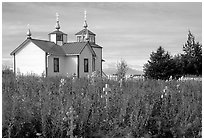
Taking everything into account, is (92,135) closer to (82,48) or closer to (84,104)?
(84,104)

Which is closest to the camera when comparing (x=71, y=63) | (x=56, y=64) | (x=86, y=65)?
(x=56, y=64)

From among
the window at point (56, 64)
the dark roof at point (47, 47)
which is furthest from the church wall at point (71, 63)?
the window at point (56, 64)

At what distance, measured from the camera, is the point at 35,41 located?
23438 millimetres

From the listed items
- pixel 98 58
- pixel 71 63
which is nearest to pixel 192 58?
pixel 98 58

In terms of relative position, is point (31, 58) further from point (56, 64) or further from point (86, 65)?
point (86, 65)

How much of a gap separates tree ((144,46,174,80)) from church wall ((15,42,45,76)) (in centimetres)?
765

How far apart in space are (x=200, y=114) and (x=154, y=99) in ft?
2.86

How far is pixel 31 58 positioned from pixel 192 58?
45.7 ft

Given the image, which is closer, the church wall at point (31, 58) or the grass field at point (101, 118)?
the grass field at point (101, 118)

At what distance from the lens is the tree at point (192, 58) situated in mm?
22816

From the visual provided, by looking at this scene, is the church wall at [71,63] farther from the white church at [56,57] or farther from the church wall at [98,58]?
the church wall at [98,58]

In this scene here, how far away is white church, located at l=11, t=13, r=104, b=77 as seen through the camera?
73.5ft

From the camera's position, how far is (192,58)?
27031 mm

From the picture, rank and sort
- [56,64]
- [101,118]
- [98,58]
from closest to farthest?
1. [101,118]
2. [56,64]
3. [98,58]
